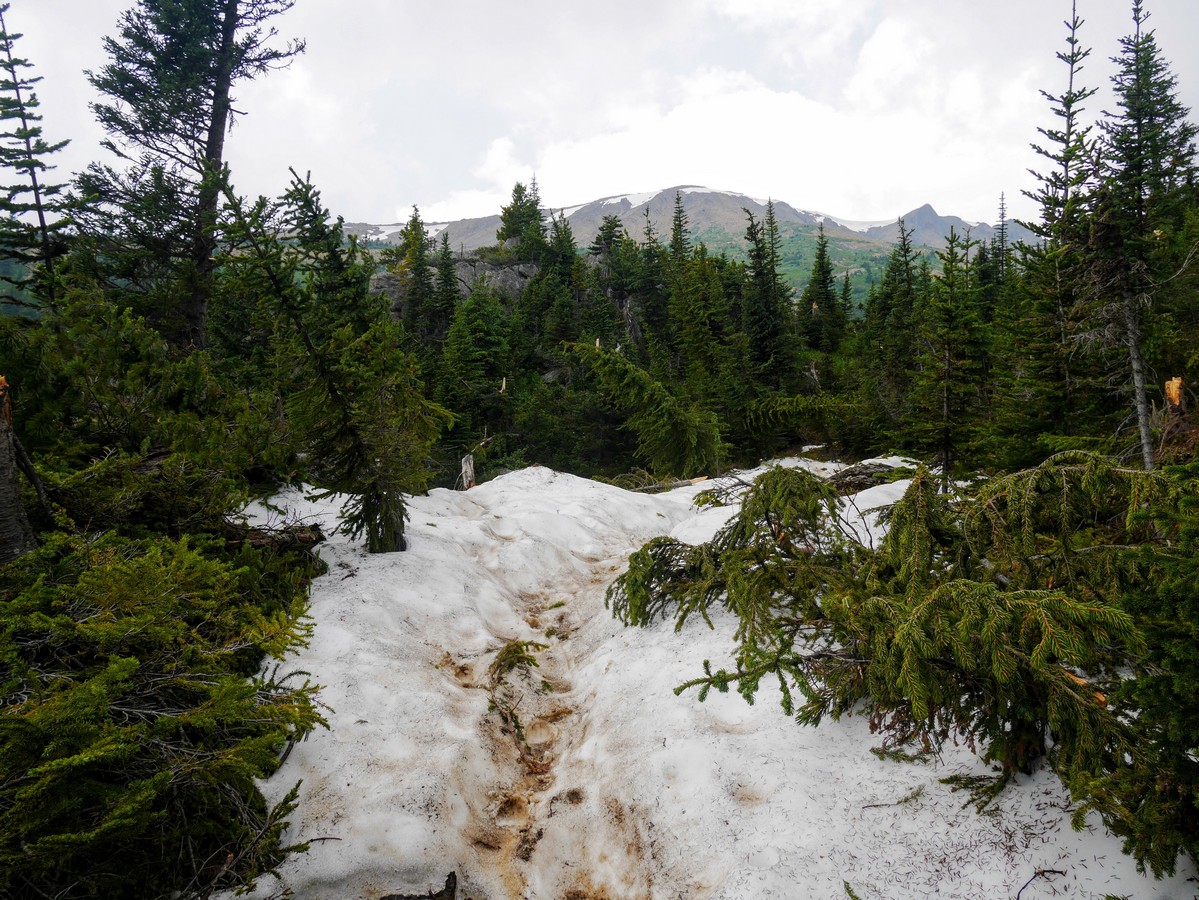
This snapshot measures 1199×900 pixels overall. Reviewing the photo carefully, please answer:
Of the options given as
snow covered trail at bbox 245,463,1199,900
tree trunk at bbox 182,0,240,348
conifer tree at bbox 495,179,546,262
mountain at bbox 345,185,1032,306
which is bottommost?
snow covered trail at bbox 245,463,1199,900

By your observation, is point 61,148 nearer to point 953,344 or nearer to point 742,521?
point 742,521

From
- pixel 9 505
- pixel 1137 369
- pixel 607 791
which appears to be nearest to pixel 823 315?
pixel 1137 369

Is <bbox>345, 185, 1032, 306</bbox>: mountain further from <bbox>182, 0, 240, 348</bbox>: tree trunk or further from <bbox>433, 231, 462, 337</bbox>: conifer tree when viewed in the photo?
<bbox>182, 0, 240, 348</bbox>: tree trunk

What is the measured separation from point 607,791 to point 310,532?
573 cm

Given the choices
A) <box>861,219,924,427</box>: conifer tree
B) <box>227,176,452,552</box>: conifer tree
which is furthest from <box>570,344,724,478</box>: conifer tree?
<box>227,176,452,552</box>: conifer tree

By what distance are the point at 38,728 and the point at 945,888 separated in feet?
16.0

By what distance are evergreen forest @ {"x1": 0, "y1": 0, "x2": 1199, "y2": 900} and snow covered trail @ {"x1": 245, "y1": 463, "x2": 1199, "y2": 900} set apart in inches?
11.1

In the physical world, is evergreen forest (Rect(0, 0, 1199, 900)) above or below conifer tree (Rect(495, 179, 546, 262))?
below

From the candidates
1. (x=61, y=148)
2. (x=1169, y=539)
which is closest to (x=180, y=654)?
(x=1169, y=539)

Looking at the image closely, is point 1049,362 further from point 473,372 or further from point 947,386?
point 473,372

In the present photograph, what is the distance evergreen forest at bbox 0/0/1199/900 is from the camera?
271 cm

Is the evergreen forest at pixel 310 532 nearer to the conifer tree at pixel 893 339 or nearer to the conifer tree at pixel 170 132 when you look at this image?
the conifer tree at pixel 170 132

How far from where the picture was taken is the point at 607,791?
4684 mm

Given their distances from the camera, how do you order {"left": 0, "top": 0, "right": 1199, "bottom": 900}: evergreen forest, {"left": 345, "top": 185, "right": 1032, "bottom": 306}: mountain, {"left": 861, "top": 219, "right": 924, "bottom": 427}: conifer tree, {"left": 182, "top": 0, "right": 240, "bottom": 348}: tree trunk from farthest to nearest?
1. {"left": 345, "top": 185, "right": 1032, "bottom": 306}: mountain
2. {"left": 861, "top": 219, "right": 924, "bottom": 427}: conifer tree
3. {"left": 182, "top": 0, "right": 240, "bottom": 348}: tree trunk
4. {"left": 0, "top": 0, "right": 1199, "bottom": 900}: evergreen forest
